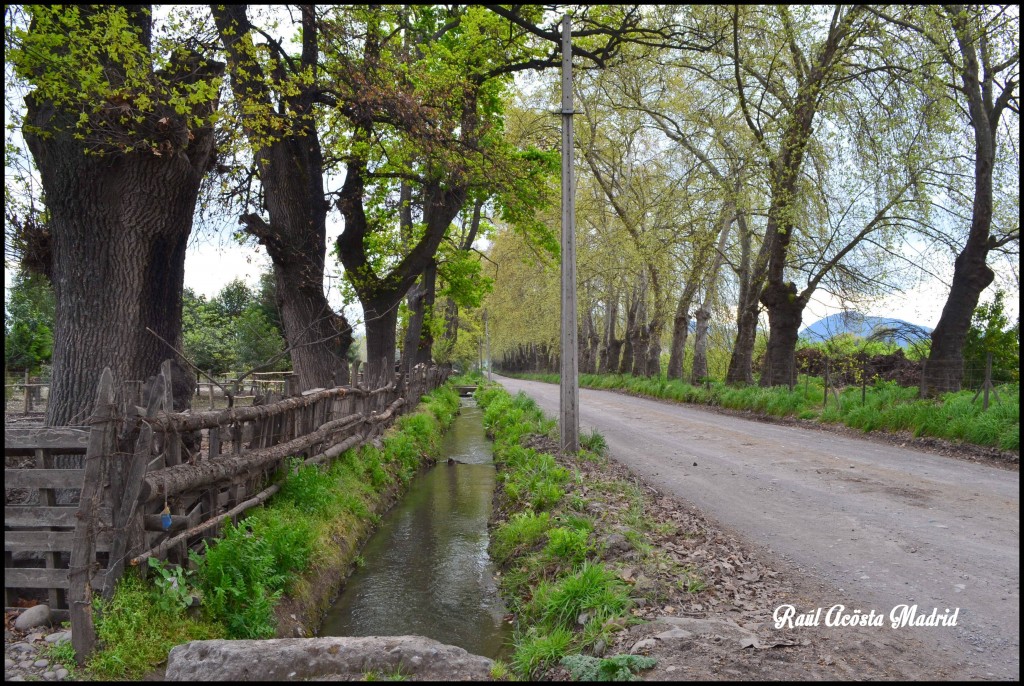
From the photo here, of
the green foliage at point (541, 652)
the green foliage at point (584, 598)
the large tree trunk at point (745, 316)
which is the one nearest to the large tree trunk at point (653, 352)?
the large tree trunk at point (745, 316)

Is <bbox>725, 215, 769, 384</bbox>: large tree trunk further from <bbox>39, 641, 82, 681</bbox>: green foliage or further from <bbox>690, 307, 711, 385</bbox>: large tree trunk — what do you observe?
<bbox>39, 641, 82, 681</bbox>: green foliage

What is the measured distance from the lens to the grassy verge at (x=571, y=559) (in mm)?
4414

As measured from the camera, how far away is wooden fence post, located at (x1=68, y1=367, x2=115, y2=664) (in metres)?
4.15

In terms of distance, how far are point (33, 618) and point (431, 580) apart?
374 centimetres

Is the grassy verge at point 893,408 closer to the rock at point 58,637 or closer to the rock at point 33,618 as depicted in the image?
the rock at point 58,637

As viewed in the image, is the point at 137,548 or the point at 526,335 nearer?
the point at 137,548

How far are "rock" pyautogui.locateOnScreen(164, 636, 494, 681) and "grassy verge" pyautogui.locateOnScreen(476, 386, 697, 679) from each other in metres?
0.75

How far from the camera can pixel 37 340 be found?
2803 cm

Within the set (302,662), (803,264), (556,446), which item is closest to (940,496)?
(556,446)

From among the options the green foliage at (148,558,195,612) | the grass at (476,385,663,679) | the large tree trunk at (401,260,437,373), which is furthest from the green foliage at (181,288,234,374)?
Result: the green foliage at (148,558,195,612)

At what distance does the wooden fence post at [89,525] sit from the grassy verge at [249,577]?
107 mm

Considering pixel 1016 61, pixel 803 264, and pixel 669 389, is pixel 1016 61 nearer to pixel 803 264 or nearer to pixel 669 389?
pixel 803 264

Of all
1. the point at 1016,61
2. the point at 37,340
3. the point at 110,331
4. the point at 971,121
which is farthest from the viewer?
the point at 37,340

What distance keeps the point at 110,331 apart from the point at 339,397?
4.14 metres
